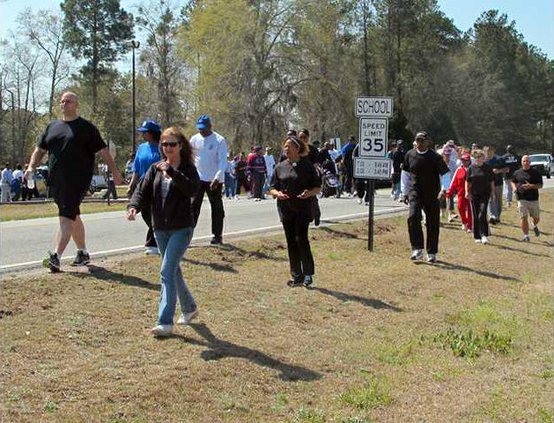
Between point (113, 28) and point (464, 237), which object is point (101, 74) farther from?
point (464, 237)

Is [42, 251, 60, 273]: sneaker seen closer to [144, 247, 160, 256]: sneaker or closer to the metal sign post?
[144, 247, 160, 256]: sneaker

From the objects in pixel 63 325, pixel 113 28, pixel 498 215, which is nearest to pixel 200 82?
pixel 113 28

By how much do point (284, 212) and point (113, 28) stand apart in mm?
61987

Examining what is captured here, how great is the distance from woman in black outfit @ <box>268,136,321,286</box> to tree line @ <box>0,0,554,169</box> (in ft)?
124

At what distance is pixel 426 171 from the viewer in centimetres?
1145

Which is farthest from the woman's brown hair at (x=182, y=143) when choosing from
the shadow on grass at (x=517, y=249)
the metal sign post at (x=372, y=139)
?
the shadow on grass at (x=517, y=249)

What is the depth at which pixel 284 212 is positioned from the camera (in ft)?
29.0

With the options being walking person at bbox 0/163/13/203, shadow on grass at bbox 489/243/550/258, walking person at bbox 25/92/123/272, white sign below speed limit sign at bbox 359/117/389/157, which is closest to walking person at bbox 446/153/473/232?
shadow on grass at bbox 489/243/550/258

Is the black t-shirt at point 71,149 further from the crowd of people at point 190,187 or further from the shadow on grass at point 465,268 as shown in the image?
the shadow on grass at point 465,268

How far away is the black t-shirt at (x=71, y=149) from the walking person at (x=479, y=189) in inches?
330

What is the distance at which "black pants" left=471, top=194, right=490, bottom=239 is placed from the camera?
14.1 metres

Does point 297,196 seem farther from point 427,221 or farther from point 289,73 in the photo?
point 289,73

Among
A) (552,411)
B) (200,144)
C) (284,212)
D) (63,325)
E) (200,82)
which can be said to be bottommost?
(552,411)

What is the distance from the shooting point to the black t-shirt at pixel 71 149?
7793 mm
